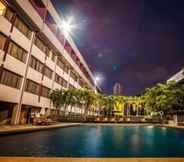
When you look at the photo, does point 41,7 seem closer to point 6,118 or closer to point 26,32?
point 26,32

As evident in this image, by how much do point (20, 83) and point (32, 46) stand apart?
6615mm

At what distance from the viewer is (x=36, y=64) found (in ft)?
102

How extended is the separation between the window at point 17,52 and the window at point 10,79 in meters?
2.45

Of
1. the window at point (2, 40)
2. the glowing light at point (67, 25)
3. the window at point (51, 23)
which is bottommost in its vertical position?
the window at point (2, 40)

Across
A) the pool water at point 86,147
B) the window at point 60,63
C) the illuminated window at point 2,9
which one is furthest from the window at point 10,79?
the window at point 60,63

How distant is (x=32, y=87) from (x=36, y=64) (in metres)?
3.99

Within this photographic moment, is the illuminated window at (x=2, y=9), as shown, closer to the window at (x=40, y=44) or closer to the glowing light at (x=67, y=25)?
the window at (x=40, y=44)

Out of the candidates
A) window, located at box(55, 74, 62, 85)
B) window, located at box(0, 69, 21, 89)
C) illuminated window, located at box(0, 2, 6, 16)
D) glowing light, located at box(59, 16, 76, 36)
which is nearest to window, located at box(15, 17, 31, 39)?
illuminated window, located at box(0, 2, 6, 16)

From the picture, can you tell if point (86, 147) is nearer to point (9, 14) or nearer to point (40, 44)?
point (9, 14)

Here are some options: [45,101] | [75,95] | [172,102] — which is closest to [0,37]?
[45,101]

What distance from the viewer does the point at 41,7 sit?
32750 millimetres

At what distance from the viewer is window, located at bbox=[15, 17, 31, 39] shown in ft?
82.1

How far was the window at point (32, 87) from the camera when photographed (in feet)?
93.5

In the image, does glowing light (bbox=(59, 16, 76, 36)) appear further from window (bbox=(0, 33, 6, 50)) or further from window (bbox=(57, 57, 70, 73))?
window (bbox=(0, 33, 6, 50))
